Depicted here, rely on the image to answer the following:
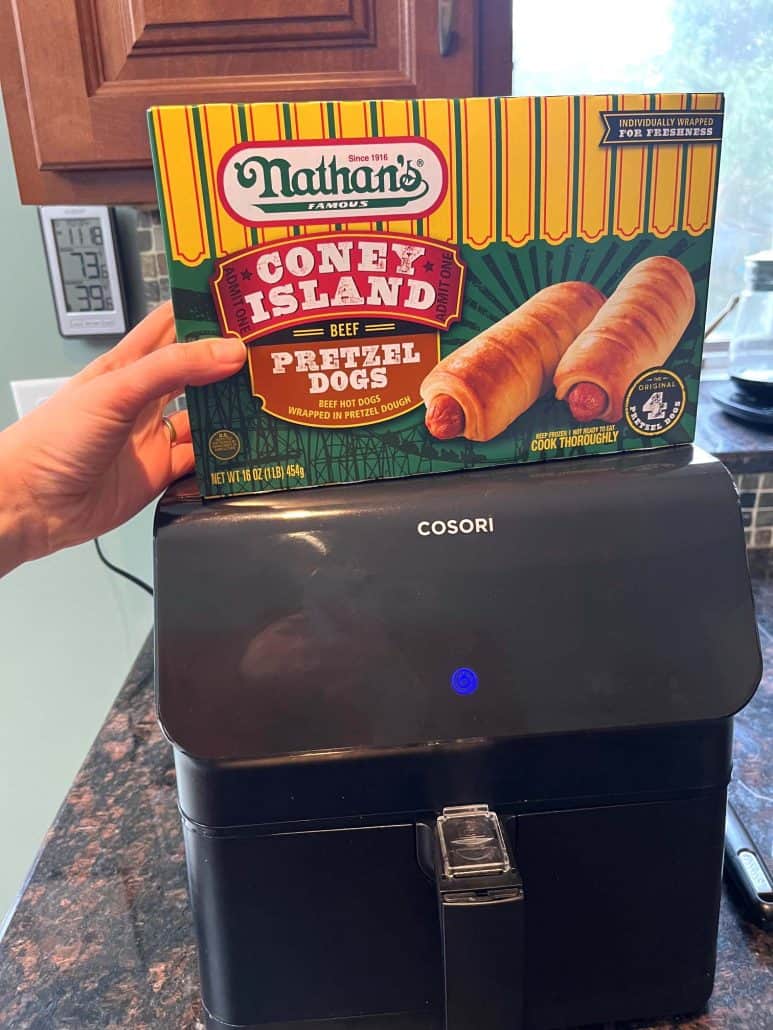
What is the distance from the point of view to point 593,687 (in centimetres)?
46

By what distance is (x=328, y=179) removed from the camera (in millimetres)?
427

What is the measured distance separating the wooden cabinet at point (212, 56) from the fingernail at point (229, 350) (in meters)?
0.31

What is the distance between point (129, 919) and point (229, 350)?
A: 0.43 m

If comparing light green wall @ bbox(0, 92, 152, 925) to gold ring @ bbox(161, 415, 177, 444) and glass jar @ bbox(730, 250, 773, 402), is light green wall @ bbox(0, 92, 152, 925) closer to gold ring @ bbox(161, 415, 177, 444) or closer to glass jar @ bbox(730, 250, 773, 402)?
gold ring @ bbox(161, 415, 177, 444)

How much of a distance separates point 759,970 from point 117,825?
0.51 m

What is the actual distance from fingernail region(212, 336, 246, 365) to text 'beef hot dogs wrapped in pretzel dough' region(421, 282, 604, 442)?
4.2 inches

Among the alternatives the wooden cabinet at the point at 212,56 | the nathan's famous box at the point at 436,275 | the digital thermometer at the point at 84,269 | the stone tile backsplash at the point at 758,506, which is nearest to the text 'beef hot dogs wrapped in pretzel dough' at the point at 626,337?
the nathan's famous box at the point at 436,275

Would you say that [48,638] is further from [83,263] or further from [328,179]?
[328,179]

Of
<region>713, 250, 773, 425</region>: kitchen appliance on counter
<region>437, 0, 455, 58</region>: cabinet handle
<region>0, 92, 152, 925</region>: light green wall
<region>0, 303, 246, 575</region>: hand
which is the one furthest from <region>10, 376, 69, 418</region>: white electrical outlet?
<region>713, 250, 773, 425</region>: kitchen appliance on counter

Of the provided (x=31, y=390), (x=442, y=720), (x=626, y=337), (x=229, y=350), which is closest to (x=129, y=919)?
(x=442, y=720)

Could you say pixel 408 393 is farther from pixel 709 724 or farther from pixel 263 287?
pixel 709 724

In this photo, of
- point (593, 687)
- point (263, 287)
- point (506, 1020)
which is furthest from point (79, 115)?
point (506, 1020)

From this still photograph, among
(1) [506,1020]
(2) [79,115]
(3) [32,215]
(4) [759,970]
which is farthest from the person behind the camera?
(3) [32,215]

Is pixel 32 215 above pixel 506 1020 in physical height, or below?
above
